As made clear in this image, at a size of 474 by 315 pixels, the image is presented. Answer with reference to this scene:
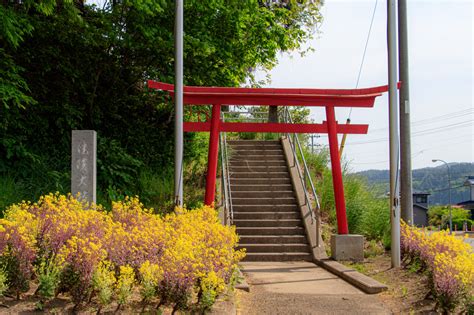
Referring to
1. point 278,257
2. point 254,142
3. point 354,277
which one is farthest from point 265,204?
point 354,277

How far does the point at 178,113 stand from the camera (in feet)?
32.9

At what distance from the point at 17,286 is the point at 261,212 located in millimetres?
8753

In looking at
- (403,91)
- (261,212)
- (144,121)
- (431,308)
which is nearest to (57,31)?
(144,121)

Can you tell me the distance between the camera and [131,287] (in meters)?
6.24

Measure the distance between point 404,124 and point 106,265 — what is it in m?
7.62

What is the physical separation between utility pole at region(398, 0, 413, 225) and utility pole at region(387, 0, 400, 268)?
1.36 metres

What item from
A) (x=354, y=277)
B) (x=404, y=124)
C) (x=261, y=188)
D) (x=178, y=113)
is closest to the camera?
(x=354, y=277)

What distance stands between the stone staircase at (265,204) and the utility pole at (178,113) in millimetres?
3533

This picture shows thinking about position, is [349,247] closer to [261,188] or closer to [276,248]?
[276,248]

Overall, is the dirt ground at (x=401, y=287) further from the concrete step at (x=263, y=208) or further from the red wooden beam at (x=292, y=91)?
the red wooden beam at (x=292, y=91)

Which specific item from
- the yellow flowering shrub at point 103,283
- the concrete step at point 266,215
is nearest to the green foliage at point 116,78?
the concrete step at point 266,215

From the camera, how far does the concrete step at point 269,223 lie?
45.7 feet

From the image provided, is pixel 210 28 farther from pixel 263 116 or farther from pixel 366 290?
pixel 366 290

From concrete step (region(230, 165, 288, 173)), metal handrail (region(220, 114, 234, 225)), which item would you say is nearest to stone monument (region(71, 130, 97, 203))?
metal handrail (region(220, 114, 234, 225))
